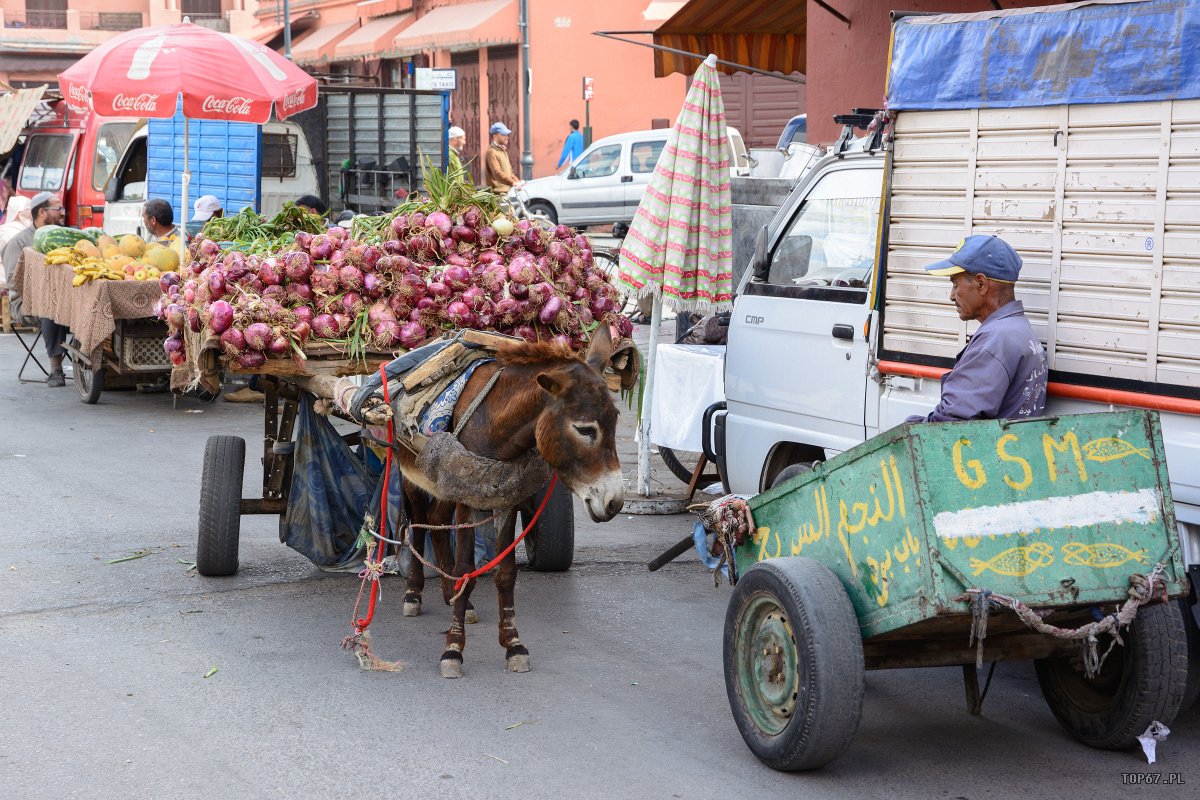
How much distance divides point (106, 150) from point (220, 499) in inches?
470

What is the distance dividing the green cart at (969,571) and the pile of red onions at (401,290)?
2.07 meters

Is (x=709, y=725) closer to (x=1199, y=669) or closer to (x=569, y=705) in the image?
(x=569, y=705)

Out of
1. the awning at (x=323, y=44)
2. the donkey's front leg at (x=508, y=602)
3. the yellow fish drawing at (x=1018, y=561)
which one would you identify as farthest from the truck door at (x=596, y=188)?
the yellow fish drawing at (x=1018, y=561)

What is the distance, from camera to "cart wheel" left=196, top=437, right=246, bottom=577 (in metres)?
6.40

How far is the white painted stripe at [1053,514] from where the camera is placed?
3.84m

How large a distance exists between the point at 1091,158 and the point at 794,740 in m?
2.36

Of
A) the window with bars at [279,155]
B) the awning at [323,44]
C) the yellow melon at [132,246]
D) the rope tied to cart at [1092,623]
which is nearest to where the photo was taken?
the rope tied to cart at [1092,623]

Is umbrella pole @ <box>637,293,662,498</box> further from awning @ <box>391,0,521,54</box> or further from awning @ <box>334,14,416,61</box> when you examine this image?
awning @ <box>334,14,416,61</box>

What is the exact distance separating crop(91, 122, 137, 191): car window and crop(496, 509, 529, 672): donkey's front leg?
13.3 m

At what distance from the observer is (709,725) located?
15.5 ft

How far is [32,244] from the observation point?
13.7 metres

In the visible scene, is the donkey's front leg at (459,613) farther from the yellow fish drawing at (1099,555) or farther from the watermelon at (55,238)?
the watermelon at (55,238)

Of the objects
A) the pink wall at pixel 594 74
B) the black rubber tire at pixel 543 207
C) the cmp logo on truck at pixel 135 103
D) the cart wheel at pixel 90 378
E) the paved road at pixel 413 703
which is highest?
the pink wall at pixel 594 74

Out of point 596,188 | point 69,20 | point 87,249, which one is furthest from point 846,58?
point 69,20
